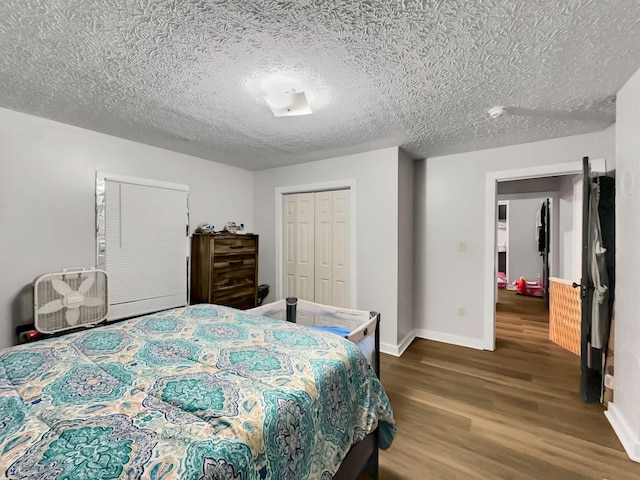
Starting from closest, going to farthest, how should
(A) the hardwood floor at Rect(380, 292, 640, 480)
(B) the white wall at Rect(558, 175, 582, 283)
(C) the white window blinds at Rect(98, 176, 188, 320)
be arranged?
1. (A) the hardwood floor at Rect(380, 292, 640, 480)
2. (C) the white window blinds at Rect(98, 176, 188, 320)
3. (B) the white wall at Rect(558, 175, 582, 283)

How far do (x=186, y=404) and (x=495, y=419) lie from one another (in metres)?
2.12

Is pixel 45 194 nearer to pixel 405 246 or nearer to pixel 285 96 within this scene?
pixel 285 96

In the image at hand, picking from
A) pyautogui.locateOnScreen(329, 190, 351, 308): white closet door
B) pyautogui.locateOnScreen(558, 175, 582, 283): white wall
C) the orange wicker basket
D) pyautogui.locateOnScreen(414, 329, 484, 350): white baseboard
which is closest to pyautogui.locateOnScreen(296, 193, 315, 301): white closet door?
pyautogui.locateOnScreen(329, 190, 351, 308): white closet door

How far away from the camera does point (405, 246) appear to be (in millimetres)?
3279

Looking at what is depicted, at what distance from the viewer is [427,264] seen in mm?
3525

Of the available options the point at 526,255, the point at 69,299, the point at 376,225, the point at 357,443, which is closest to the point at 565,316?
the point at 376,225

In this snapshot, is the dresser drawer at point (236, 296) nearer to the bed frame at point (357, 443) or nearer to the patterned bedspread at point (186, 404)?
the bed frame at point (357, 443)

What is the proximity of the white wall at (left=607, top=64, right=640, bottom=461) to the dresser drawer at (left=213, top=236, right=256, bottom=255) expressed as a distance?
331cm

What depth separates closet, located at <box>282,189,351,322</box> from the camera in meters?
3.45

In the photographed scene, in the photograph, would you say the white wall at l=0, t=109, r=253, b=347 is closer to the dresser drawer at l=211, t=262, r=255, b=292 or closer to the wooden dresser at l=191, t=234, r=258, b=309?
the wooden dresser at l=191, t=234, r=258, b=309

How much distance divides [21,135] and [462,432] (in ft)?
12.8

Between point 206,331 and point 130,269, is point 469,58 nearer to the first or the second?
point 206,331

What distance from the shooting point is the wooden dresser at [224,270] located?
3150mm

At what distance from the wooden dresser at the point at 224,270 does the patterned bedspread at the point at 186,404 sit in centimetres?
155
